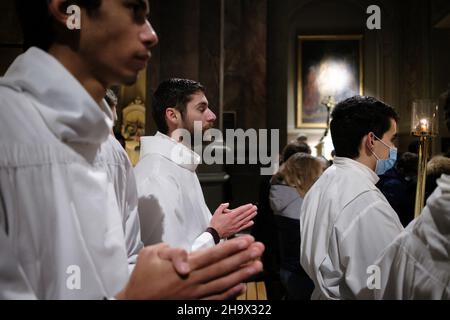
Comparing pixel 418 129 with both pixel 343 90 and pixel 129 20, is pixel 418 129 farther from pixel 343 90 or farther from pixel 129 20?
pixel 343 90

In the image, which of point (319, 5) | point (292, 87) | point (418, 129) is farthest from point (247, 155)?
point (319, 5)

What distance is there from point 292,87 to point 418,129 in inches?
480

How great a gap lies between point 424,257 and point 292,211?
6.89ft

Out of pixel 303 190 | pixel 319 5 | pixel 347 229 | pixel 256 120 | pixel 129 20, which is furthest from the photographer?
pixel 319 5

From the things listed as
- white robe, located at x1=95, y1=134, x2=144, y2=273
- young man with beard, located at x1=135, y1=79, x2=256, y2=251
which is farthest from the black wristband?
white robe, located at x1=95, y1=134, x2=144, y2=273

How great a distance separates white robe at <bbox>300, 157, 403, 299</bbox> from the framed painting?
11788 mm

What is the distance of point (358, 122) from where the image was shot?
236 cm

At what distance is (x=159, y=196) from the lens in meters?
2.08

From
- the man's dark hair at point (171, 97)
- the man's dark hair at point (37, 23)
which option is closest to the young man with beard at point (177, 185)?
the man's dark hair at point (171, 97)

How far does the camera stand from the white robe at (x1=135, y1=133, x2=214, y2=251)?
196 centimetres

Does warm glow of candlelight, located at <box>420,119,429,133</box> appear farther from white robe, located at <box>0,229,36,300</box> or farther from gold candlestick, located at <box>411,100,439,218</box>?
white robe, located at <box>0,229,36,300</box>

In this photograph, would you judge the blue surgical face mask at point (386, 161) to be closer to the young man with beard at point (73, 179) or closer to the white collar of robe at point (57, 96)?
the young man with beard at point (73, 179)

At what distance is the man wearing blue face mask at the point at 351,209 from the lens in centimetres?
192

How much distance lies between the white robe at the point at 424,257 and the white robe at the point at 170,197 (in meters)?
0.78
